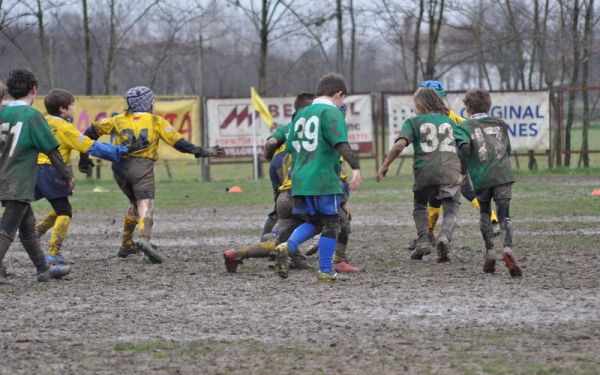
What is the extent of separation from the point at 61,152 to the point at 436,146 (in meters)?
3.33

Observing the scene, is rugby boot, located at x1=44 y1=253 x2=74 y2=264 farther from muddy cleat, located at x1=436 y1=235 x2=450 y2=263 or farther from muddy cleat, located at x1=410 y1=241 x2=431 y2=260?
muddy cleat, located at x1=436 y1=235 x2=450 y2=263

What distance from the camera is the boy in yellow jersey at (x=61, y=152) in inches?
354

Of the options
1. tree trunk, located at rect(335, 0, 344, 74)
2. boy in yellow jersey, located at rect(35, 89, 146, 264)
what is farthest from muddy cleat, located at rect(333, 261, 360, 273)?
tree trunk, located at rect(335, 0, 344, 74)

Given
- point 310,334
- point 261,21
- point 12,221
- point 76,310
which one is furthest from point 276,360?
point 261,21

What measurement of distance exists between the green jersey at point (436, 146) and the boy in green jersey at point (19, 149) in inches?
119

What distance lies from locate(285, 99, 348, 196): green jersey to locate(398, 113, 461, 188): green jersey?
1.34 meters

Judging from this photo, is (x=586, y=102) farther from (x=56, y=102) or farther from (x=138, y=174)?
(x=56, y=102)

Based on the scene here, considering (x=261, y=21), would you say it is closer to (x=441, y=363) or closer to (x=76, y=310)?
(x=76, y=310)

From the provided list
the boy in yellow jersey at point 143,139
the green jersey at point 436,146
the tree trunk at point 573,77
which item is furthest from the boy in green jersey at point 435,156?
the tree trunk at point 573,77

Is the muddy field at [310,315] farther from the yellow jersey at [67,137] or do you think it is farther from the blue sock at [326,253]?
the yellow jersey at [67,137]

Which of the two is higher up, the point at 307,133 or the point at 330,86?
the point at 330,86

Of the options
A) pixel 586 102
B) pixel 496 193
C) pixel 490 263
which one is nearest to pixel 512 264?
pixel 490 263

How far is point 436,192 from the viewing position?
944 cm

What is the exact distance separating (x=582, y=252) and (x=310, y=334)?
14.3ft
